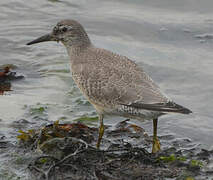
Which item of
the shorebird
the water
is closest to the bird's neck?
the shorebird

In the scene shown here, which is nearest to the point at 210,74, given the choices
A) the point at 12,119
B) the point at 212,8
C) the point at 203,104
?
the point at 203,104

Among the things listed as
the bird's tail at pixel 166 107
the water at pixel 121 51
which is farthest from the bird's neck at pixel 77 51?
the bird's tail at pixel 166 107

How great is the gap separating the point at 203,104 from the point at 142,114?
2423 millimetres

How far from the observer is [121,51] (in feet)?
32.9

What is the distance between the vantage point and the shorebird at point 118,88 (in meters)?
5.96

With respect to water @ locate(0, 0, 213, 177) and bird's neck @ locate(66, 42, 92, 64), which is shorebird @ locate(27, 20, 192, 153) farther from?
water @ locate(0, 0, 213, 177)

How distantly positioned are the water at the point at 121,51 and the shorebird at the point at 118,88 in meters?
1.10

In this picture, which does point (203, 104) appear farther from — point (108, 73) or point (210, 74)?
point (108, 73)

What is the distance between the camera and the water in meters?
7.71

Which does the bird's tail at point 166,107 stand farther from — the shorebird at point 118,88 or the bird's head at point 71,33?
the bird's head at point 71,33

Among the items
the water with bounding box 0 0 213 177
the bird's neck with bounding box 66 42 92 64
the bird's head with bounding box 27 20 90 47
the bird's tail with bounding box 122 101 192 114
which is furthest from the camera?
the water with bounding box 0 0 213 177

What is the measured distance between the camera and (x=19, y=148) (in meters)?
6.22

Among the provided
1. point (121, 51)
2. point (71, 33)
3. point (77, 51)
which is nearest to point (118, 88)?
point (77, 51)

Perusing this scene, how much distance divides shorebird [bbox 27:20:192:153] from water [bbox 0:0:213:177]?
3.61 feet
